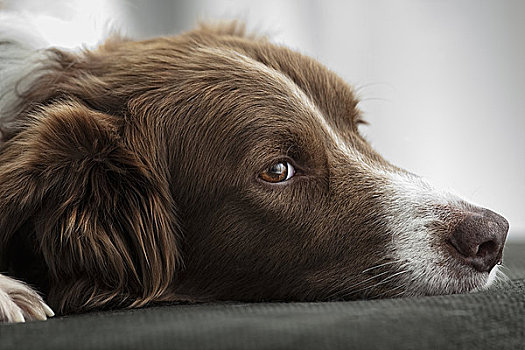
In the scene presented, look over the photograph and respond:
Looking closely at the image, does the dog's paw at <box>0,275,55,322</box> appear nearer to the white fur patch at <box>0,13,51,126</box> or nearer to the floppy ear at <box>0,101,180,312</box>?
the floppy ear at <box>0,101,180,312</box>

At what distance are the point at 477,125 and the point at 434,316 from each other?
10.4ft

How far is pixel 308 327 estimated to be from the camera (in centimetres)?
119

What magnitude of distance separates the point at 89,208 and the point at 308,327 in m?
0.71

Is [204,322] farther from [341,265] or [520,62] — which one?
[520,62]

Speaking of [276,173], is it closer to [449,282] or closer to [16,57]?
[449,282]

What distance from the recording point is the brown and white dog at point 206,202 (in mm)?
1702

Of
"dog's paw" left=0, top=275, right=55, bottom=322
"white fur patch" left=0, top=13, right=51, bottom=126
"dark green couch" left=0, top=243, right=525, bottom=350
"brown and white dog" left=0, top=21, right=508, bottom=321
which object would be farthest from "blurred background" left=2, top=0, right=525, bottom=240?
"dark green couch" left=0, top=243, right=525, bottom=350

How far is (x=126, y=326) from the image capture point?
125cm

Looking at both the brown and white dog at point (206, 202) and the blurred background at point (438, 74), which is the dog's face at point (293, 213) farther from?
the blurred background at point (438, 74)

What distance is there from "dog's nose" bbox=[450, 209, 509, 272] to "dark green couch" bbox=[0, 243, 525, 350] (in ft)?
0.95

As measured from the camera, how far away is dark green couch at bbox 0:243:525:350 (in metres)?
1.15

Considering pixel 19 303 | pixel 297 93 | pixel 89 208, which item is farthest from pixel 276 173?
pixel 19 303

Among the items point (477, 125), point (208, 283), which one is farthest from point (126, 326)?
point (477, 125)

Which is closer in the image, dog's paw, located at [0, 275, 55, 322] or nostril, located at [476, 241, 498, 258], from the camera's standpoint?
dog's paw, located at [0, 275, 55, 322]
